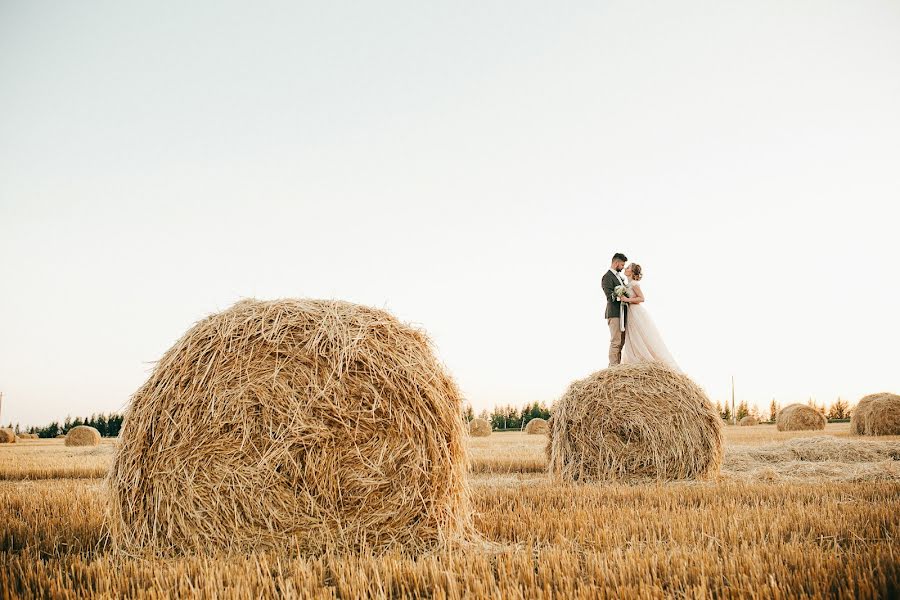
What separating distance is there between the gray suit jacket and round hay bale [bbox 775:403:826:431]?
13479 mm

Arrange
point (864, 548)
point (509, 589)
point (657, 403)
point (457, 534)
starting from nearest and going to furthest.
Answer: point (509, 589) < point (864, 548) < point (457, 534) < point (657, 403)

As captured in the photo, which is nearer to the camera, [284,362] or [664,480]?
[284,362]

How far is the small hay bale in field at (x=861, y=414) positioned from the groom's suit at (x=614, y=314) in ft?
32.2

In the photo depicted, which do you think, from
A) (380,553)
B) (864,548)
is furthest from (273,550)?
(864,548)

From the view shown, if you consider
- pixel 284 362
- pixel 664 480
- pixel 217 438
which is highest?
pixel 284 362

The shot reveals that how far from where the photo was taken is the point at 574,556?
3008 millimetres

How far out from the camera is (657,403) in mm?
7129

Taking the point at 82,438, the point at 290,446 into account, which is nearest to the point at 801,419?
the point at 290,446

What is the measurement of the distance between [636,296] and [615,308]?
13.9 inches

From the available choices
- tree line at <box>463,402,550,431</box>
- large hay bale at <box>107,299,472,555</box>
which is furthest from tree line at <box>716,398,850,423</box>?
large hay bale at <box>107,299,472,555</box>

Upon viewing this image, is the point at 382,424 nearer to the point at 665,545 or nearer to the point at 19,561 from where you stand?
the point at 665,545

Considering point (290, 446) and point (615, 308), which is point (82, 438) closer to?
point (615, 308)

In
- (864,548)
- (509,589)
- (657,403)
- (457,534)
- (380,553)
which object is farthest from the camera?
(657,403)

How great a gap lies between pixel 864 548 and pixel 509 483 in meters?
3.86
